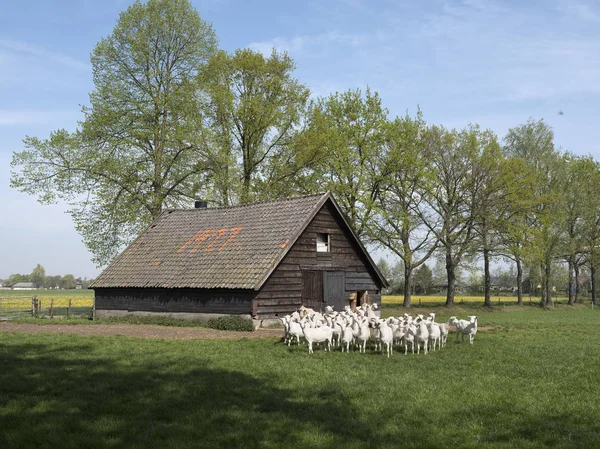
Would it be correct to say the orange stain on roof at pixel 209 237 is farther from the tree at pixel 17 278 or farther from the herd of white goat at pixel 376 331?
the tree at pixel 17 278

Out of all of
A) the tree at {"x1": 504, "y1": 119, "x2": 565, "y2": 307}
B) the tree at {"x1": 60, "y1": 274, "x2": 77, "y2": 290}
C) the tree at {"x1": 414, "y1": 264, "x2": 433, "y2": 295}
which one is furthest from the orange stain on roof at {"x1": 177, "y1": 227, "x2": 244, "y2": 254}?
the tree at {"x1": 60, "y1": 274, "x2": 77, "y2": 290}

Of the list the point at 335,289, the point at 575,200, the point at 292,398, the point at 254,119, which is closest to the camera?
the point at 292,398

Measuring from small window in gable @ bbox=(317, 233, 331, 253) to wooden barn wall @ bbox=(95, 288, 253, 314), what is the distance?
529 cm

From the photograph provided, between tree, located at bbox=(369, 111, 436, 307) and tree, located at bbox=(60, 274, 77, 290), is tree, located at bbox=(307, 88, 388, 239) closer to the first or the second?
tree, located at bbox=(369, 111, 436, 307)

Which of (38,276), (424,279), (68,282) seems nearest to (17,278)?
(38,276)

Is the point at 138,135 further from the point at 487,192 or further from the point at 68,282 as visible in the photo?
the point at 68,282

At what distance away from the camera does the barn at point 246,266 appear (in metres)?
25.5

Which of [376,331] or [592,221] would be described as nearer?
[376,331]

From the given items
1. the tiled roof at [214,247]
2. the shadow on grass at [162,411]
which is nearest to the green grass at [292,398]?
the shadow on grass at [162,411]

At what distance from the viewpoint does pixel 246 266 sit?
25.5 m

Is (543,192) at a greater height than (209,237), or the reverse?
(543,192)

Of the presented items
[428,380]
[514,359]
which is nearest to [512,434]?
[428,380]

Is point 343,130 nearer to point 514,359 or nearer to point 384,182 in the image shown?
point 384,182

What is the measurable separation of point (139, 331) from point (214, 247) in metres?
6.47
